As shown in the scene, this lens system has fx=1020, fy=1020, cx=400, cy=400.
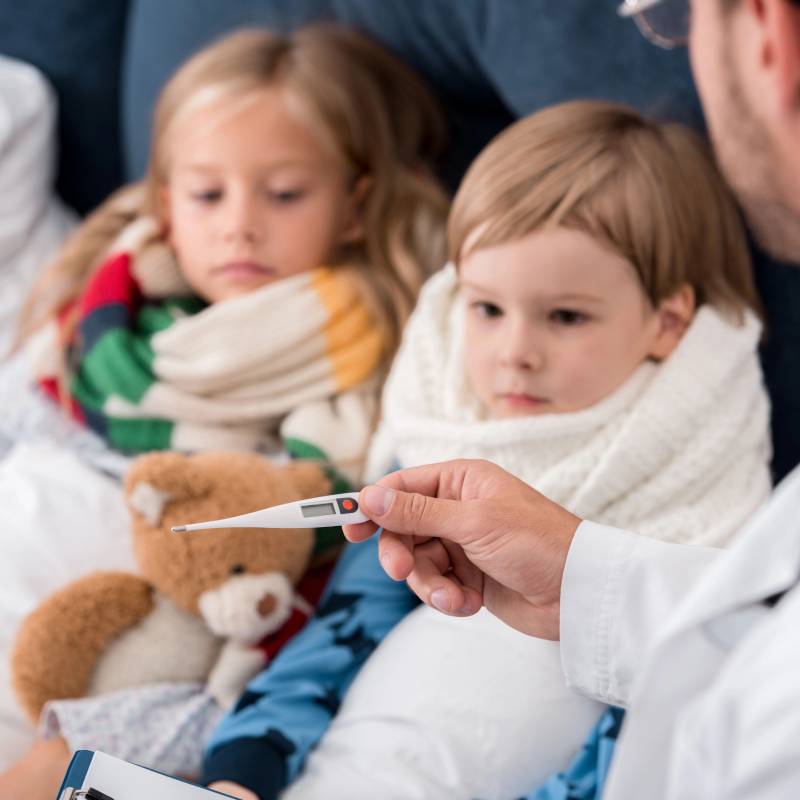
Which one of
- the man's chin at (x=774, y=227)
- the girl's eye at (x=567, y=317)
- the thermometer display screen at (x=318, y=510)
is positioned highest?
the man's chin at (x=774, y=227)

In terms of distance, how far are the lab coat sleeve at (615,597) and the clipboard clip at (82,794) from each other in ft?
1.17

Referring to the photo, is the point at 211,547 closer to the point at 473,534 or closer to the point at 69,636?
the point at 69,636

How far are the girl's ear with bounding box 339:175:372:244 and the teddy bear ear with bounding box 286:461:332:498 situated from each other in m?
0.37

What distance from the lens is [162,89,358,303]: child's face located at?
1.34 m

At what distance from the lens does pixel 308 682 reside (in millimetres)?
1044

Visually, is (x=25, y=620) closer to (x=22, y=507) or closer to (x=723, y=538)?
(x=22, y=507)

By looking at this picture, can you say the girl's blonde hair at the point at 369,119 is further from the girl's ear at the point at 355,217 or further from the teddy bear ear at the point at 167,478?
the teddy bear ear at the point at 167,478

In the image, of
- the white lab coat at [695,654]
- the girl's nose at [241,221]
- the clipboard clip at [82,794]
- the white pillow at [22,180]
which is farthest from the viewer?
the white pillow at [22,180]

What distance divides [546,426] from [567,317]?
0.37 ft

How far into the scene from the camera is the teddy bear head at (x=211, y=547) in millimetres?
1057

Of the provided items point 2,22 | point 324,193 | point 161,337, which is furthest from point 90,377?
point 2,22

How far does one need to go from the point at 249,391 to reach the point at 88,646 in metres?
0.41

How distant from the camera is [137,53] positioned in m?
1.71

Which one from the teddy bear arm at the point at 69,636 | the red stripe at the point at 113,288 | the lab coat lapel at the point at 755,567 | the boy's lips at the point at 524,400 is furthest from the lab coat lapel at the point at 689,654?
the red stripe at the point at 113,288
